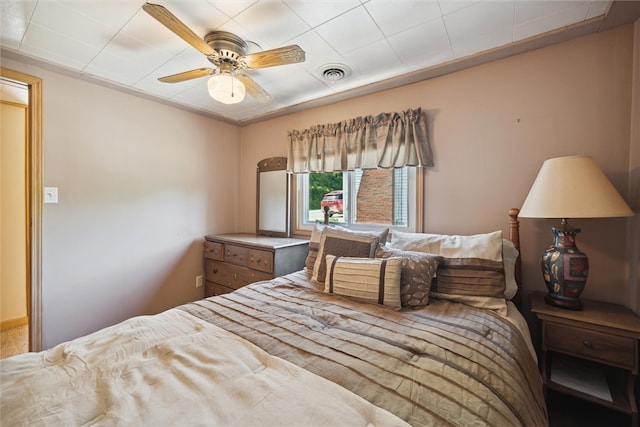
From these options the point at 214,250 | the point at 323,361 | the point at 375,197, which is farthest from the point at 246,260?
the point at 323,361

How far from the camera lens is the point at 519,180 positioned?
1.82m

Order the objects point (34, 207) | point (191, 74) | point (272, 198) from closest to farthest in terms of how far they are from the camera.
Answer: point (191, 74), point (34, 207), point (272, 198)

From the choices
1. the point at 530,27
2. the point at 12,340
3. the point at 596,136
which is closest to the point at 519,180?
the point at 596,136

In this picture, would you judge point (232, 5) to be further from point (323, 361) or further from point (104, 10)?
point (323, 361)

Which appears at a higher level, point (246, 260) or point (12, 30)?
point (12, 30)

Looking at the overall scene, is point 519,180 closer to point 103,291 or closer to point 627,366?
point 627,366

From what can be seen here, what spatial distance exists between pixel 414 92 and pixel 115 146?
2726 millimetres

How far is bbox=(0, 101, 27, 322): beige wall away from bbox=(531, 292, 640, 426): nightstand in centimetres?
444

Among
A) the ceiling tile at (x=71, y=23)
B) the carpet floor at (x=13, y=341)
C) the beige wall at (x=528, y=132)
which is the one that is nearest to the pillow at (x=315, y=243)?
the beige wall at (x=528, y=132)

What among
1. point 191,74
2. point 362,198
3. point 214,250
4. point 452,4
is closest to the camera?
point 452,4

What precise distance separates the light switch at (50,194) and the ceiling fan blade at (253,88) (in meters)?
1.75

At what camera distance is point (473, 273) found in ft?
4.98

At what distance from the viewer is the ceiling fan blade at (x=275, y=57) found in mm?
1437

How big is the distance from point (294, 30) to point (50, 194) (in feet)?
7.38
